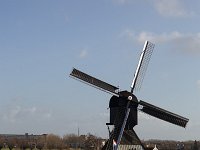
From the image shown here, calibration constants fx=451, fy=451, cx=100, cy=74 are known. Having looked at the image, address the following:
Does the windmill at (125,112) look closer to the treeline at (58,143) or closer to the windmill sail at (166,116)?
the windmill sail at (166,116)

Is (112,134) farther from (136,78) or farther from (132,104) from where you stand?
(136,78)

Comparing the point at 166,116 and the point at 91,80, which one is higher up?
the point at 91,80

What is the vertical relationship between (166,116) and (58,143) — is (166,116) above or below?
below

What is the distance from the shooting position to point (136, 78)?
167ft

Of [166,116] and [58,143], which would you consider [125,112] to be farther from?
[58,143]

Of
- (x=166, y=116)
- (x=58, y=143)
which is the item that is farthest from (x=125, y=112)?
(x=58, y=143)

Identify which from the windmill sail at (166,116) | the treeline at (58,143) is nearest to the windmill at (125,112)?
the windmill sail at (166,116)

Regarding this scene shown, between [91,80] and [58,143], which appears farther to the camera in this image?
[58,143]

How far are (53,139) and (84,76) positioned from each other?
10488 cm

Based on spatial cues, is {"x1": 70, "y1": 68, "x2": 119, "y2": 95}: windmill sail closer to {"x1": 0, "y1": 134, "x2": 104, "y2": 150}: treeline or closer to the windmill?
the windmill

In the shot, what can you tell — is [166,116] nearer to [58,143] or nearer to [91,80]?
[91,80]

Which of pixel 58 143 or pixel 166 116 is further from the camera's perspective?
pixel 58 143

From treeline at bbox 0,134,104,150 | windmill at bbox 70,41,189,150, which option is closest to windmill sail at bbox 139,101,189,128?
windmill at bbox 70,41,189,150

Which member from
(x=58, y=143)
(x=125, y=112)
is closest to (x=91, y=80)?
(x=125, y=112)
